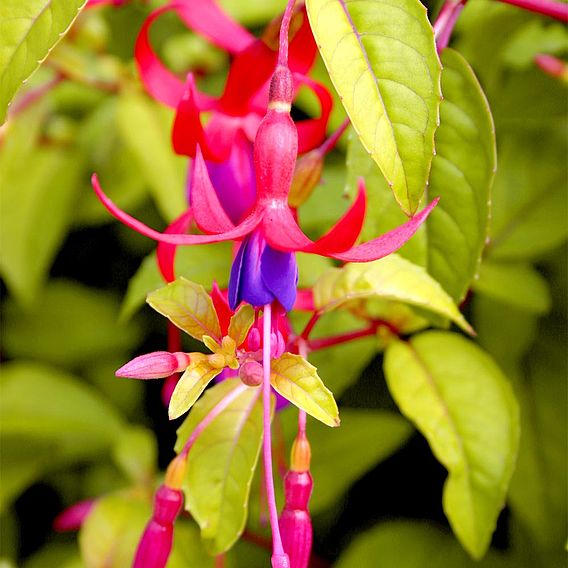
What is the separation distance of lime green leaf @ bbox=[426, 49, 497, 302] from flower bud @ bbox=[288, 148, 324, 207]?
0.29 feet

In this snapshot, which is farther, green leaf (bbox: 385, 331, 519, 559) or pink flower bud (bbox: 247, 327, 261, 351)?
green leaf (bbox: 385, 331, 519, 559)

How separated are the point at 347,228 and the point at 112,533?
0.55 m

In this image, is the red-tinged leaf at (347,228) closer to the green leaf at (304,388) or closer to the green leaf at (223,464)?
the green leaf at (304,388)

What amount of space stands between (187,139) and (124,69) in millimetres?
619

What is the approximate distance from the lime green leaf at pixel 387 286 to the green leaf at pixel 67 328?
0.58 metres

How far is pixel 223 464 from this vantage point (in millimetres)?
553

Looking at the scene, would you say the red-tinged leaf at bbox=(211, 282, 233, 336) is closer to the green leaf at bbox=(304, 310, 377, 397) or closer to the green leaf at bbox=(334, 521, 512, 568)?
the green leaf at bbox=(304, 310, 377, 397)

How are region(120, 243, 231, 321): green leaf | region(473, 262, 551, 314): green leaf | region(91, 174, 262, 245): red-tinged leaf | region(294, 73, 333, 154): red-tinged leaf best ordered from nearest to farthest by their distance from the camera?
1. region(91, 174, 262, 245): red-tinged leaf
2. region(294, 73, 333, 154): red-tinged leaf
3. region(120, 243, 231, 321): green leaf
4. region(473, 262, 551, 314): green leaf

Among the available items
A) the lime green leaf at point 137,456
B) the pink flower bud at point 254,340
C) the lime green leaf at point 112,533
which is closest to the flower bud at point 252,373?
the pink flower bud at point 254,340

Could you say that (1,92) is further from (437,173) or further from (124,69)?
(124,69)

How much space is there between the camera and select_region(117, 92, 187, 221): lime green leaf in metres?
0.89

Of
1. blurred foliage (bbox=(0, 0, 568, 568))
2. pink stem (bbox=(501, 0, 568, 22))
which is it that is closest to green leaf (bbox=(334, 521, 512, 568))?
blurred foliage (bbox=(0, 0, 568, 568))

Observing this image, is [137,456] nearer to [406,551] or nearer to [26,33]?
[406,551]

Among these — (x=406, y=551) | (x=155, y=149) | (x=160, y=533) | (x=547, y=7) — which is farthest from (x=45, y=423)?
(x=547, y=7)
